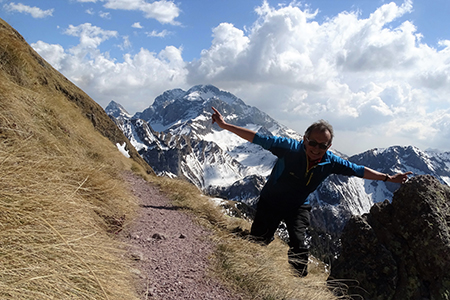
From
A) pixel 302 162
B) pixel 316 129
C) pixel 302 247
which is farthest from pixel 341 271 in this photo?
pixel 316 129

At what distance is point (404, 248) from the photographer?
21.6 ft

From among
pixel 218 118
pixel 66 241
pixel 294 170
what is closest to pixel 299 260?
pixel 294 170

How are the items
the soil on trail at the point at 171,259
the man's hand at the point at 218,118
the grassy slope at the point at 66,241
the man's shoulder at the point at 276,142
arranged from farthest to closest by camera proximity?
the man's hand at the point at 218,118, the man's shoulder at the point at 276,142, the soil on trail at the point at 171,259, the grassy slope at the point at 66,241

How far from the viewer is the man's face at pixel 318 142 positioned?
5980 mm

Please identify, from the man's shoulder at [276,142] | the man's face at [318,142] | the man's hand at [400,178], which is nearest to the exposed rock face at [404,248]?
the man's hand at [400,178]

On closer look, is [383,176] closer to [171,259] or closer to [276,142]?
[276,142]

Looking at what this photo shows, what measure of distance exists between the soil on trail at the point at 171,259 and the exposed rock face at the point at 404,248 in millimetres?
3452

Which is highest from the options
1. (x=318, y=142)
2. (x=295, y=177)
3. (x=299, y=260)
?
(x=318, y=142)

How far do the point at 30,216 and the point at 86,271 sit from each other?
782mm

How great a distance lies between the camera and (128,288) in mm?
3133

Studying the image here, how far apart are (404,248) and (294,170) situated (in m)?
3.27

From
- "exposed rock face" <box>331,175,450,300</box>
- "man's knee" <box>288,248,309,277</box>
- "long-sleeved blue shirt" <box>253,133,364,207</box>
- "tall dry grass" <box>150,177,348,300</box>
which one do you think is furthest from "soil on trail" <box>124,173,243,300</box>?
"exposed rock face" <box>331,175,450,300</box>

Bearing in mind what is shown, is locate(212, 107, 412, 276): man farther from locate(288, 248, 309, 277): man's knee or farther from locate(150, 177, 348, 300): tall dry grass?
locate(150, 177, 348, 300): tall dry grass

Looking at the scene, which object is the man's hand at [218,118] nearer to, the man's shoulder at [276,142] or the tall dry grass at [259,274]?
the man's shoulder at [276,142]
